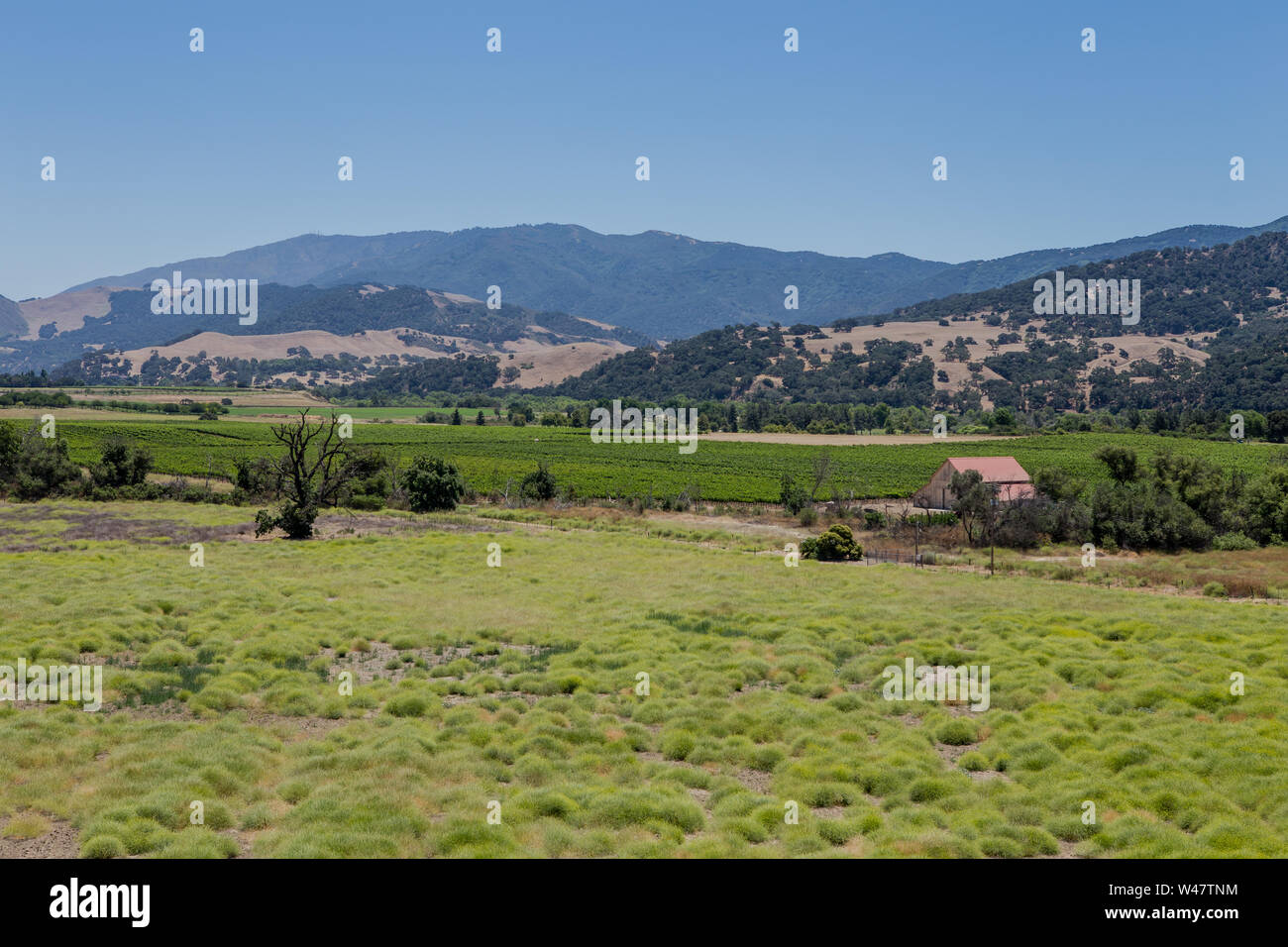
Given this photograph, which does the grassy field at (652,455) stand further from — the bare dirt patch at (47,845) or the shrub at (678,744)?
the bare dirt patch at (47,845)

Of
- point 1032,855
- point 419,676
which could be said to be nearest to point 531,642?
point 419,676

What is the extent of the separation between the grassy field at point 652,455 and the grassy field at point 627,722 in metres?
41.4

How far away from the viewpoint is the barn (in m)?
61.7

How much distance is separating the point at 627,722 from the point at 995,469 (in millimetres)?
50982

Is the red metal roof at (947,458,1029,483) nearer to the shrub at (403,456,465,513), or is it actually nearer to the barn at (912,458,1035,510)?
the barn at (912,458,1035,510)

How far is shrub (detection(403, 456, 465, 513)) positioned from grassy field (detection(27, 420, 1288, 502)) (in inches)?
543

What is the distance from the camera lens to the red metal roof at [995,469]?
62162mm

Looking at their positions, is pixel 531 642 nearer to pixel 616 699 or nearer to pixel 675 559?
pixel 616 699

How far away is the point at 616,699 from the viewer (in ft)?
64.5

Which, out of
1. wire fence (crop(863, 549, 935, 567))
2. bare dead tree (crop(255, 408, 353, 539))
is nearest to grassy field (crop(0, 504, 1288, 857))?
wire fence (crop(863, 549, 935, 567))

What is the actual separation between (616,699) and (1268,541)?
46009 mm

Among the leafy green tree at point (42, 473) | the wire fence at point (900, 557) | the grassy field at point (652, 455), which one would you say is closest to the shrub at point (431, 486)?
the grassy field at point (652, 455)

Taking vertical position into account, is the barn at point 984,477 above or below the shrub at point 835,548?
above

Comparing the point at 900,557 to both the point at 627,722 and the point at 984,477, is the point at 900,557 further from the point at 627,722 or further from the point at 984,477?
the point at 627,722
